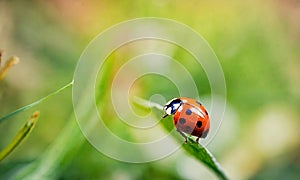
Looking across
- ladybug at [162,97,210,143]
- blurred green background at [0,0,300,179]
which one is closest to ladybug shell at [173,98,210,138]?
ladybug at [162,97,210,143]

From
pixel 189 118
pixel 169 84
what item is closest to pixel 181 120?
pixel 189 118

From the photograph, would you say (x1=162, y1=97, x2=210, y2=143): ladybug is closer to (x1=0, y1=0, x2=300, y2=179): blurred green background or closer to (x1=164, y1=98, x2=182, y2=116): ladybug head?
(x1=164, y1=98, x2=182, y2=116): ladybug head

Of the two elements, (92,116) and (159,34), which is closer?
(92,116)

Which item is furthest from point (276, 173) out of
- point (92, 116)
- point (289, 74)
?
point (92, 116)

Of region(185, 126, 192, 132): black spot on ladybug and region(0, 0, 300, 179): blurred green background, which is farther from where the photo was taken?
region(0, 0, 300, 179): blurred green background

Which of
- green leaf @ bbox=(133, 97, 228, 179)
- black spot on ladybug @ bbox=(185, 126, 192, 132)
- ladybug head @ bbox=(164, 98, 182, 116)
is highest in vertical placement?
ladybug head @ bbox=(164, 98, 182, 116)

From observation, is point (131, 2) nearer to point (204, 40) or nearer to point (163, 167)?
point (204, 40)

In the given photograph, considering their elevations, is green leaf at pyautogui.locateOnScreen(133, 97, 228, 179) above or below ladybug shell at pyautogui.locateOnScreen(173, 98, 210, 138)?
below

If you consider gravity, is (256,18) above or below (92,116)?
above
